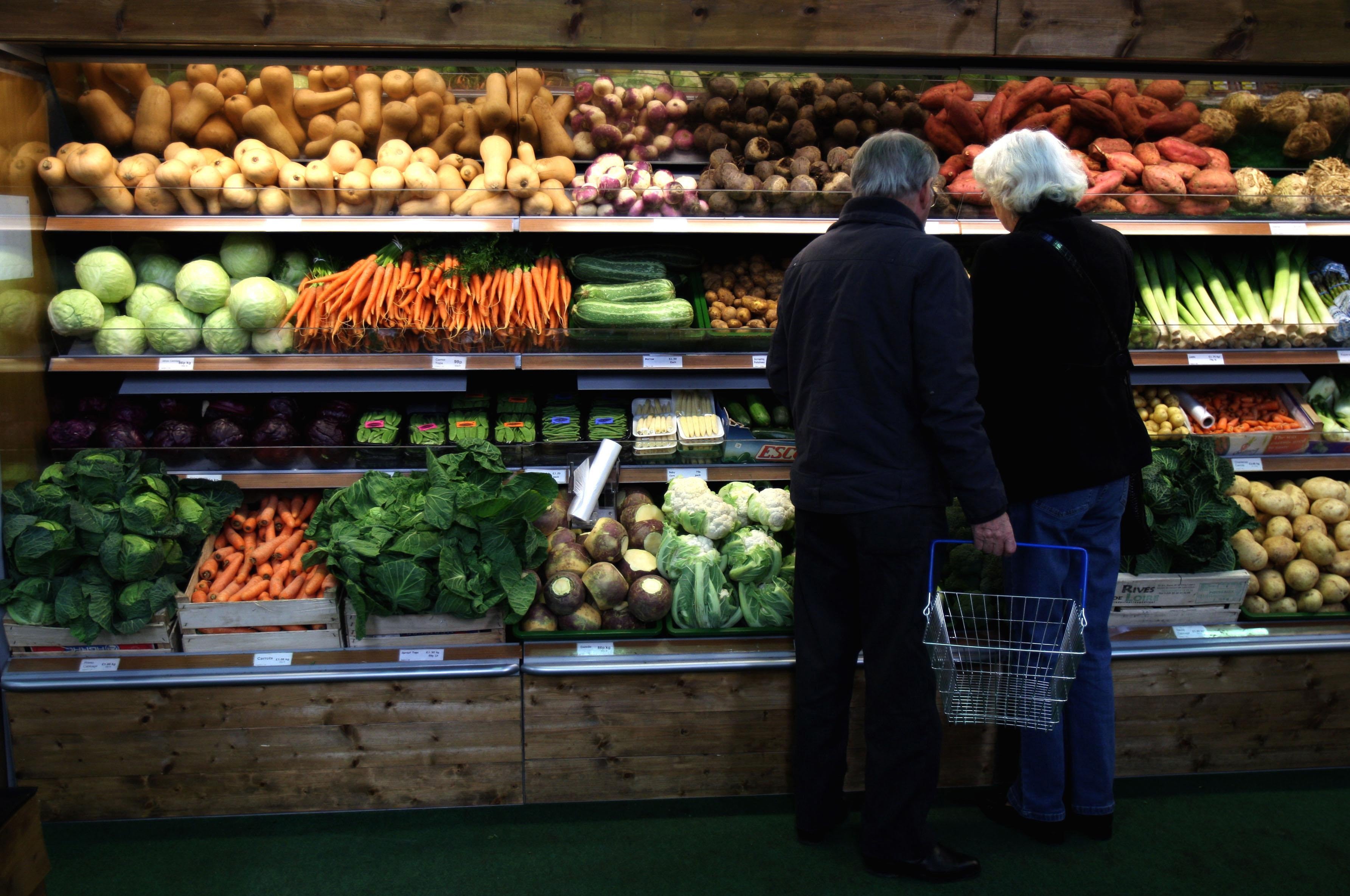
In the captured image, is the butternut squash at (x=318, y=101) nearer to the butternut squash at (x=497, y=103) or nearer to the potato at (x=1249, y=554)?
the butternut squash at (x=497, y=103)

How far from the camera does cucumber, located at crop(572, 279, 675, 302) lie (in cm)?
365

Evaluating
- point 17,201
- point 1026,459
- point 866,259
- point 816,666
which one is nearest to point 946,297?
point 866,259

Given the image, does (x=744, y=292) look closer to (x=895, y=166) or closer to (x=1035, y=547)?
(x=895, y=166)

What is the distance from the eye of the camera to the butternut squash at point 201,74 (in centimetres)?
357

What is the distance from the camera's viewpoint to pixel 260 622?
2936mm

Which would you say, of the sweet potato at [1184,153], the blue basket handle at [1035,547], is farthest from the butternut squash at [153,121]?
the sweet potato at [1184,153]

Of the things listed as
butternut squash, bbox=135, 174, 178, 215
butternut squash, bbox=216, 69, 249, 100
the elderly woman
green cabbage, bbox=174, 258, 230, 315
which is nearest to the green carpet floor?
the elderly woman

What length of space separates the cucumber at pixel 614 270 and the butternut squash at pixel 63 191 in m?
1.81

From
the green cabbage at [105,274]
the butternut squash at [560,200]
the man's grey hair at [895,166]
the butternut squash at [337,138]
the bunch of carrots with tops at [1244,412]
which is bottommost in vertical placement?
the bunch of carrots with tops at [1244,412]

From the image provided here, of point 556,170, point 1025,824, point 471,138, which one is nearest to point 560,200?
Result: point 556,170

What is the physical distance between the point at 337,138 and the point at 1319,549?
4.14 m

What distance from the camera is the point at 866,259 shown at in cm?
240

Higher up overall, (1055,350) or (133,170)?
(133,170)

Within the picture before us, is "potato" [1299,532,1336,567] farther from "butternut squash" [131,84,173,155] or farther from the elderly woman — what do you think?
"butternut squash" [131,84,173,155]
